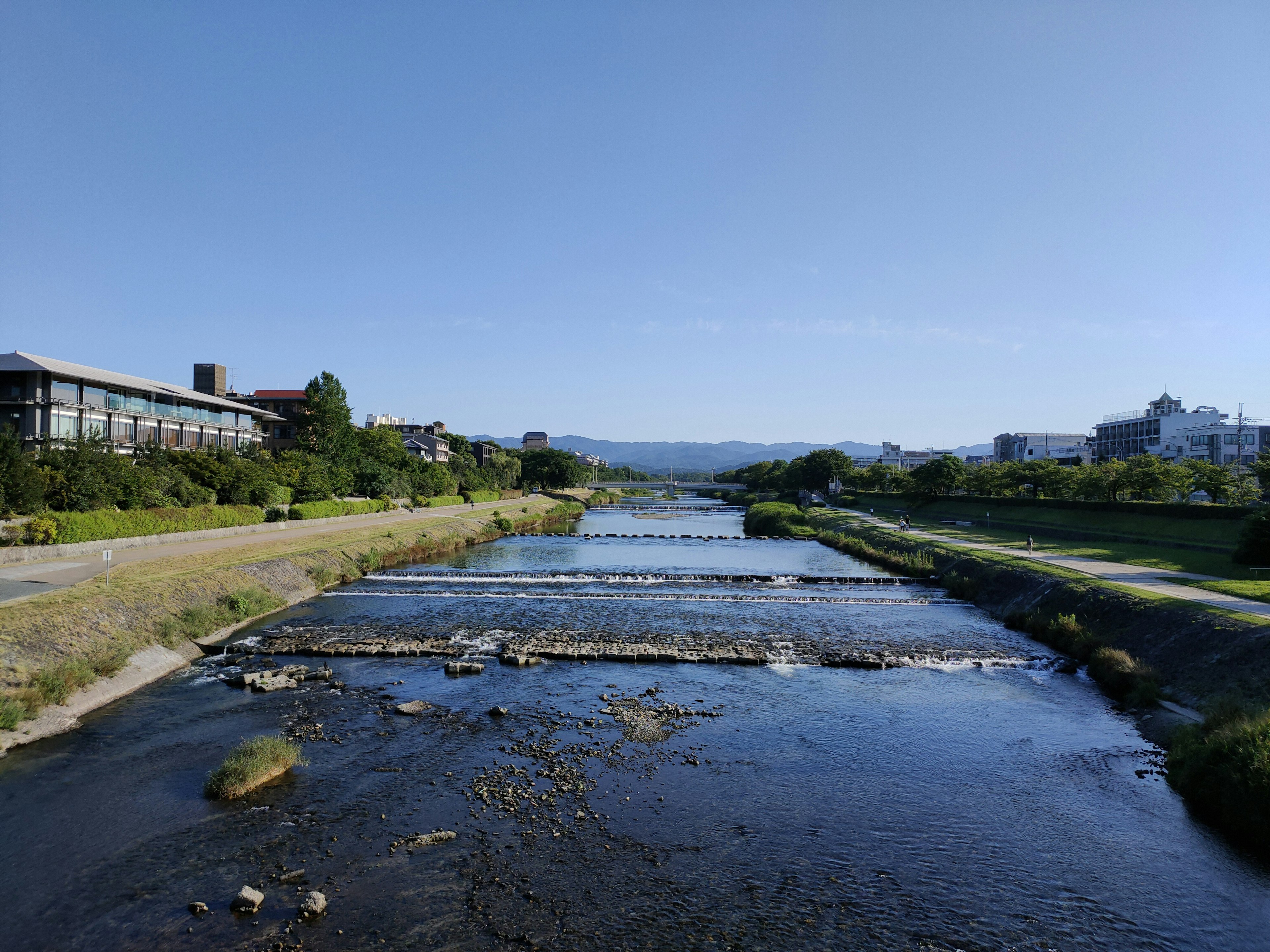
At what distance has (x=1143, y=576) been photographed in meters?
33.7

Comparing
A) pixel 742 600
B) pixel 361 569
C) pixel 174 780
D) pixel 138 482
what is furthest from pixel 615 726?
pixel 138 482

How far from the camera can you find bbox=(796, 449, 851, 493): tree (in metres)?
142

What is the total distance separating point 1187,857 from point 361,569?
44.3 meters

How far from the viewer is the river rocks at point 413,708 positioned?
2019 centimetres

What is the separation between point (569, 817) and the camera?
14.3m

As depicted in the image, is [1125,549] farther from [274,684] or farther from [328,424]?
[328,424]

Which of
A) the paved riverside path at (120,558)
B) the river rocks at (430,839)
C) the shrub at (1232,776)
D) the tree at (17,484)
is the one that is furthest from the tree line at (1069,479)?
the tree at (17,484)

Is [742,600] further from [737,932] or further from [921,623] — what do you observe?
[737,932]

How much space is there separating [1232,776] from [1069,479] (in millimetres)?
65023

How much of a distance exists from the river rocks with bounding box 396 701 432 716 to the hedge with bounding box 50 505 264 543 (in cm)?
2463

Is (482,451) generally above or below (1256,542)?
above

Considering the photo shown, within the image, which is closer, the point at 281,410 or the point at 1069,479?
the point at 1069,479

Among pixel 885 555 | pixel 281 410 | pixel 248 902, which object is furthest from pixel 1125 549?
pixel 281 410

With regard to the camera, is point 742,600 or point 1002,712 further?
point 742,600
